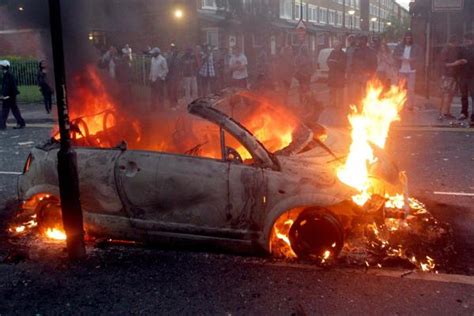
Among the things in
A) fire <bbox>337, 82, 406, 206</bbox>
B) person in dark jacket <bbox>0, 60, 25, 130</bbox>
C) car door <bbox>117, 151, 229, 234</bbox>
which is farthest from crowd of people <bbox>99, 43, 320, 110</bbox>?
car door <bbox>117, 151, 229, 234</bbox>

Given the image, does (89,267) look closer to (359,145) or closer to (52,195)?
(52,195)

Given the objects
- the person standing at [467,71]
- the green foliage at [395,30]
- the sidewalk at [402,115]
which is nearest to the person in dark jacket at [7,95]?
the sidewalk at [402,115]

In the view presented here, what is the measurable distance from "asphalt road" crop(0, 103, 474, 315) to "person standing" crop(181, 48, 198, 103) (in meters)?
11.8

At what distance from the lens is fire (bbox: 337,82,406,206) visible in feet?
16.1

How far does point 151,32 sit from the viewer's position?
21.3 metres

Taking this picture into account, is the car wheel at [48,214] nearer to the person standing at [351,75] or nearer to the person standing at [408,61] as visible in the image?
the person standing at [351,75]

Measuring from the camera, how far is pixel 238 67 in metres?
16.3

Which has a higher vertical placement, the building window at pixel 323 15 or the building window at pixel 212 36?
the building window at pixel 323 15

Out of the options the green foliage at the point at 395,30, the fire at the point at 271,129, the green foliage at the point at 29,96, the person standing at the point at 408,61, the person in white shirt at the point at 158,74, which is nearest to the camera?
the fire at the point at 271,129

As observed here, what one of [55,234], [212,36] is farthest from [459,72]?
[212,36]

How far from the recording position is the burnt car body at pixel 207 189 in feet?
15.4

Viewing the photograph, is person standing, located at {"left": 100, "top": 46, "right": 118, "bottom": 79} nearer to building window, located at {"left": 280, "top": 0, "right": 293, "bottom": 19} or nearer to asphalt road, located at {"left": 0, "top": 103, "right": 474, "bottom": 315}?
asphalt road, located at {"left": 0, "top": 103, "right": 474, "bottom": 315}

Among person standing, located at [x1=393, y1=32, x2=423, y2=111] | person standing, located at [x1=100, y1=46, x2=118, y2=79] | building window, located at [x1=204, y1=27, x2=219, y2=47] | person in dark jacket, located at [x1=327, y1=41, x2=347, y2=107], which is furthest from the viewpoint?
building window, located at [x1=204, y1=27, x2=219, y2=47]

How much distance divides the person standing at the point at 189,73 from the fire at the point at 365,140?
985 centimetres
